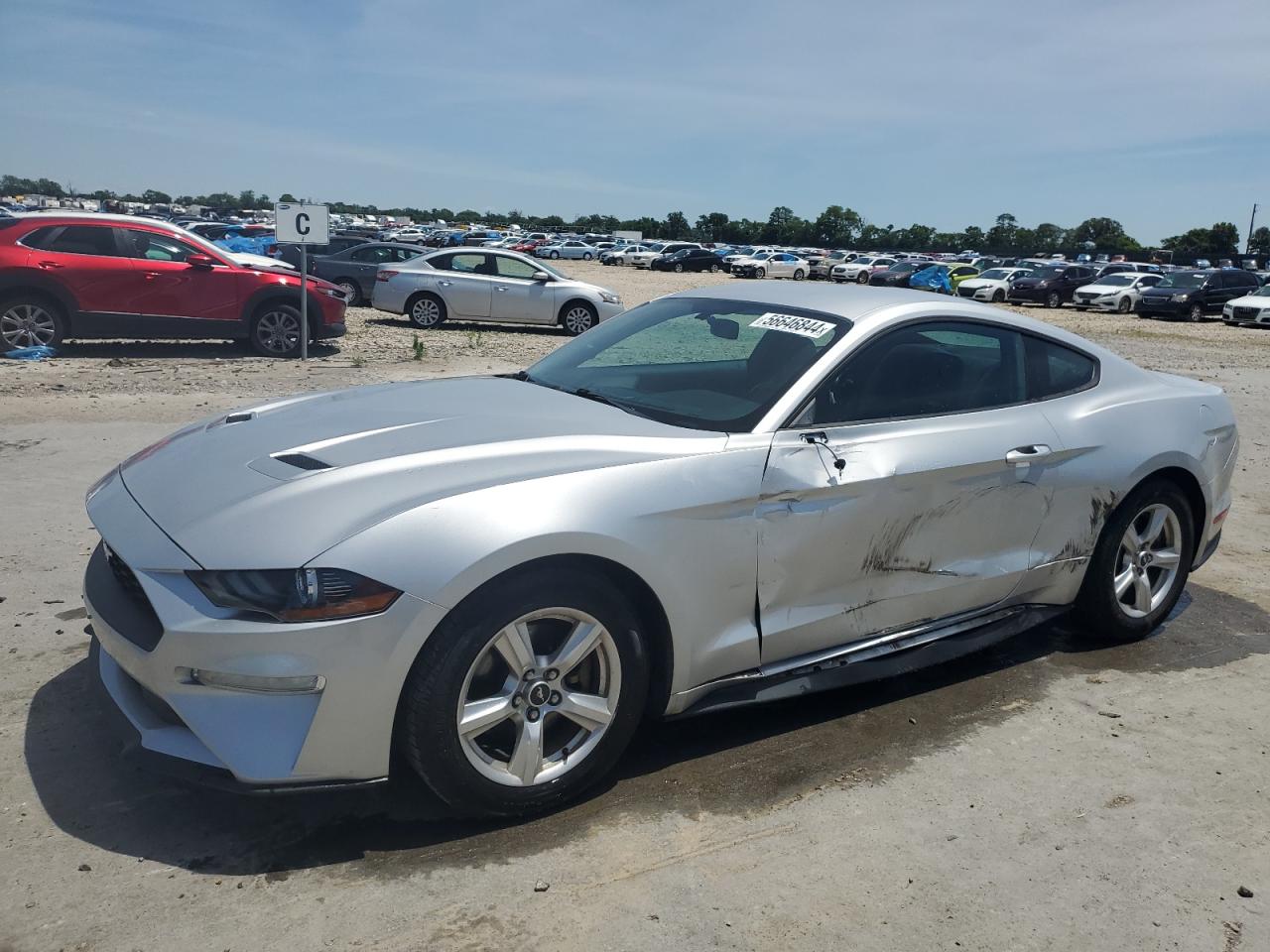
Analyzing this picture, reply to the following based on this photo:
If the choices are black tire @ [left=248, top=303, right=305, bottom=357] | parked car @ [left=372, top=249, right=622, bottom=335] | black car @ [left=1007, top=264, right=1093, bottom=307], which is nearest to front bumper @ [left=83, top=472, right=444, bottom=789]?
black tire @ [left=248, top=303, right=305, bottom=357]

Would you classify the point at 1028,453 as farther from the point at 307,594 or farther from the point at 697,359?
the point at 307,594

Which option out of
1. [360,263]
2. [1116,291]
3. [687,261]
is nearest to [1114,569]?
[360,263]

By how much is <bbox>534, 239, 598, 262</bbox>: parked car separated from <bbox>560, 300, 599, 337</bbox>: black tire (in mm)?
46557

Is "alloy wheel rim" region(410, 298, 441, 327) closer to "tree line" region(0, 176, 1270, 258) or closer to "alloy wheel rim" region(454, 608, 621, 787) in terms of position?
"alloy wheel rim" region(454, 608, 621, 787)

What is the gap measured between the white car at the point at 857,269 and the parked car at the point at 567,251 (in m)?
18.2

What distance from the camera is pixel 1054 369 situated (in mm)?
4746

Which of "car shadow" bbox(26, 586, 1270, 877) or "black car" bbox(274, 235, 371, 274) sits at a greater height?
"black car" bbox(274, 235, 371, 274)

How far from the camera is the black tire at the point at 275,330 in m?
13.8

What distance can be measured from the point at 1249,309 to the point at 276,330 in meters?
27.8

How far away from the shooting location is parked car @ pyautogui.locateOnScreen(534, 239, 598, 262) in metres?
66.9

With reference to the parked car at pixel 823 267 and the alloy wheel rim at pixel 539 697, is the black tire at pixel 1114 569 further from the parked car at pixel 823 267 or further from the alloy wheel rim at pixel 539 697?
the parked car at pixel 823 267

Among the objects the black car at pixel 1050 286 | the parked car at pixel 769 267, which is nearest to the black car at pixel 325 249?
the black car at pixel 1050 286

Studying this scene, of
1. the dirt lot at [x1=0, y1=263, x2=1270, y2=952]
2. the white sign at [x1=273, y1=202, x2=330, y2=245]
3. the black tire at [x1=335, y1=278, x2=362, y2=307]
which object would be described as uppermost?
the white sign at [x1=273, y1=202, x2=330, y2=245]

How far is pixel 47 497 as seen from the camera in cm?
656
